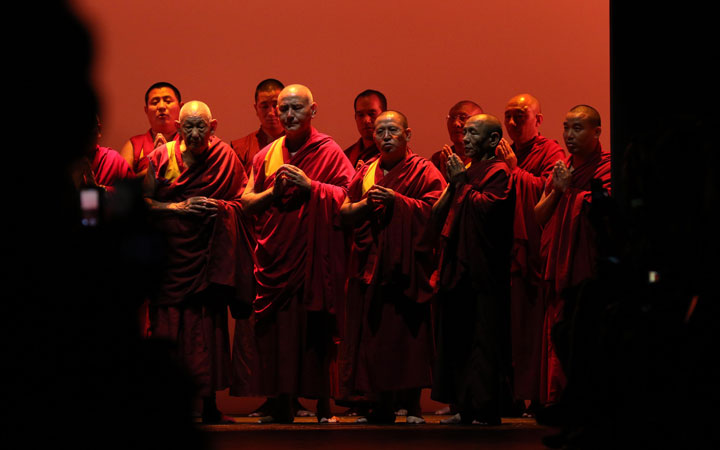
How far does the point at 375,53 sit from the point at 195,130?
238cm

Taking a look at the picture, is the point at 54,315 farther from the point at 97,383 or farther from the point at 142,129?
the point at 142,129

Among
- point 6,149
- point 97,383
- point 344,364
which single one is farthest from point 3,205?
point 344,364

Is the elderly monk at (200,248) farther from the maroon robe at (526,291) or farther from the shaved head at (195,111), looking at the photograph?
the maroon robe at (526,291)

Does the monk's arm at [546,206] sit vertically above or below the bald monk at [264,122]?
below

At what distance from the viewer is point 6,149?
0.79 meters

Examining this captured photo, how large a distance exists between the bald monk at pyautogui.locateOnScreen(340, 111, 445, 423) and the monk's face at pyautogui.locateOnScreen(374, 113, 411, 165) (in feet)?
0.84

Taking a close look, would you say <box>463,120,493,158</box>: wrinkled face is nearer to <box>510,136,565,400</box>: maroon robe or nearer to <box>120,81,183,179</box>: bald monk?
<box>510,136,565,400</box>: maroon robe

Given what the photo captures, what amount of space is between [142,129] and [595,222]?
18.4 feet

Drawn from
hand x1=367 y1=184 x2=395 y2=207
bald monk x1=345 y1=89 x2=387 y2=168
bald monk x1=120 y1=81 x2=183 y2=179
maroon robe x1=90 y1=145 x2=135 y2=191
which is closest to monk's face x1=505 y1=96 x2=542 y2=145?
bald monk x1=345 y1=89 x2=387 y2=168

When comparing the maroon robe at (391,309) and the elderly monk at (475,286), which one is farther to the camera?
the maroon robe at (391,309)

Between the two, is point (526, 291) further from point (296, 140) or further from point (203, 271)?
point (203, 271)

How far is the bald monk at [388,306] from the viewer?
5.55 metres

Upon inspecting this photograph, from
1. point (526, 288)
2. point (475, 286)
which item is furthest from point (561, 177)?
point (475, 286)

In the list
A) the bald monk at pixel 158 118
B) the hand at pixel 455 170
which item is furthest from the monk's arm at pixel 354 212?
the bald monk at pixel 158 118
